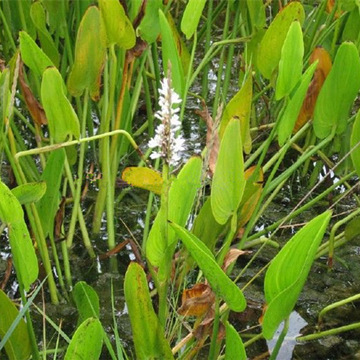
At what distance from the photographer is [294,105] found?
1196 mm

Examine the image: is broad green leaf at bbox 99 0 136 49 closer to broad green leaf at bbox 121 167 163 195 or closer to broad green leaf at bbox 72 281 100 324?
broad green leaf at bbox 121 167 163 195

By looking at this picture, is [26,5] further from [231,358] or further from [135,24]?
[231,358]

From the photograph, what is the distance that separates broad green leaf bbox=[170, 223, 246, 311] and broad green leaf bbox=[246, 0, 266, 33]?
0.86 m

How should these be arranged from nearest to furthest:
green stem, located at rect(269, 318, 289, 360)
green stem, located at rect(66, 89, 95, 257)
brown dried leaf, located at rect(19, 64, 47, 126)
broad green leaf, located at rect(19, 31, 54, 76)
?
green stem, located at rect(269, 318, 289, 360) → broad green leaf, located at rect(19, 31, 54, 76) → brown dried leaf, located at rect(19, 64, 47, 126) → green stem, located at rect(66, 89, 95, 257)

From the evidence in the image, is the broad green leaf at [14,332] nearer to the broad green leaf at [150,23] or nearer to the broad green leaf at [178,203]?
the broad green leaf at [178,203]

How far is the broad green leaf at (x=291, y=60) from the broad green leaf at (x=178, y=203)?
312 mm

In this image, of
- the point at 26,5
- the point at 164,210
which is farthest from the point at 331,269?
the point at 26,5

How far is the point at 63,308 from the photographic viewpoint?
140 centimetres

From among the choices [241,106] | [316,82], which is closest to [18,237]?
[241,106]

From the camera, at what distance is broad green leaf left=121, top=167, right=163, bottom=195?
113 centimetres

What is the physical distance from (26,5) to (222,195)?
868mm

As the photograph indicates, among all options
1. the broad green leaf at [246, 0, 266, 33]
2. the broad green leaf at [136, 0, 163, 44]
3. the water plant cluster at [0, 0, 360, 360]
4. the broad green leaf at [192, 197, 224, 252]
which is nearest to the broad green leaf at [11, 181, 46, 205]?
the water plant cluster at [0, 0, 360, 360]

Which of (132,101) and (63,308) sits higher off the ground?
(132,101)

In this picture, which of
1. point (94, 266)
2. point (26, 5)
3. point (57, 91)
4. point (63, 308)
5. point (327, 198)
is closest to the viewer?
point (57, 91)
